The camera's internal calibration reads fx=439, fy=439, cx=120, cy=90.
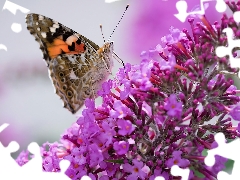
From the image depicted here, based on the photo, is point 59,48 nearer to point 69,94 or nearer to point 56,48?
point 56,48

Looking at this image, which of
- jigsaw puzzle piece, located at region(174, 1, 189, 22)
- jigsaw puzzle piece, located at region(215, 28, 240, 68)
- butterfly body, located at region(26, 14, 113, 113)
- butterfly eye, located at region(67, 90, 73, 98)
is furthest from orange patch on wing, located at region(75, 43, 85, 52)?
jigsaw puzzle piece, located at region(215, 28, 240, 68)

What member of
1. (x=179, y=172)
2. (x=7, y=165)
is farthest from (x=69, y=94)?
(x=179, y=172)

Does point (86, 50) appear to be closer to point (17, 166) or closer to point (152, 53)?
point (152, 53)

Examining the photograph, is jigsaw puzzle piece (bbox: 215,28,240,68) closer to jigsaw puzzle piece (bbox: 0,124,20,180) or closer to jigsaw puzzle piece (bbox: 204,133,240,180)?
jigsaw puzzle piece (bbox: 204,133,240,180)

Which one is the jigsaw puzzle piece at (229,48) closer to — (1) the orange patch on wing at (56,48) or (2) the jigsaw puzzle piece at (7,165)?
(1) the orange patch on wing at (56,48)

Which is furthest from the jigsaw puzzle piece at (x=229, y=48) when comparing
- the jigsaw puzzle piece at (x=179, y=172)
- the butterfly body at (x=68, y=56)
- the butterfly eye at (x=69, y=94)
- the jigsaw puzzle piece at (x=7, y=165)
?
the jigsaw puzzle piece at (x=7, y=165)

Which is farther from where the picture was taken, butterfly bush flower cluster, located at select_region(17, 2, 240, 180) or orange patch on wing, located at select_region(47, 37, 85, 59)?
orange patch on wing, located at select_region(47, 37, 85, 59)

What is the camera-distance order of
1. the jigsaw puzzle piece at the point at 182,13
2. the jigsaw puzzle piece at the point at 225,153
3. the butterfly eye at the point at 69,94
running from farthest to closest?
the butterfly eye at the point at 69,94 → the jigsaw puzzle piece at the point at 182,13 → the jigsaw puzzle piece at the point at 225,153

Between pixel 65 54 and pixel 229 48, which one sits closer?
pixel 229 48
